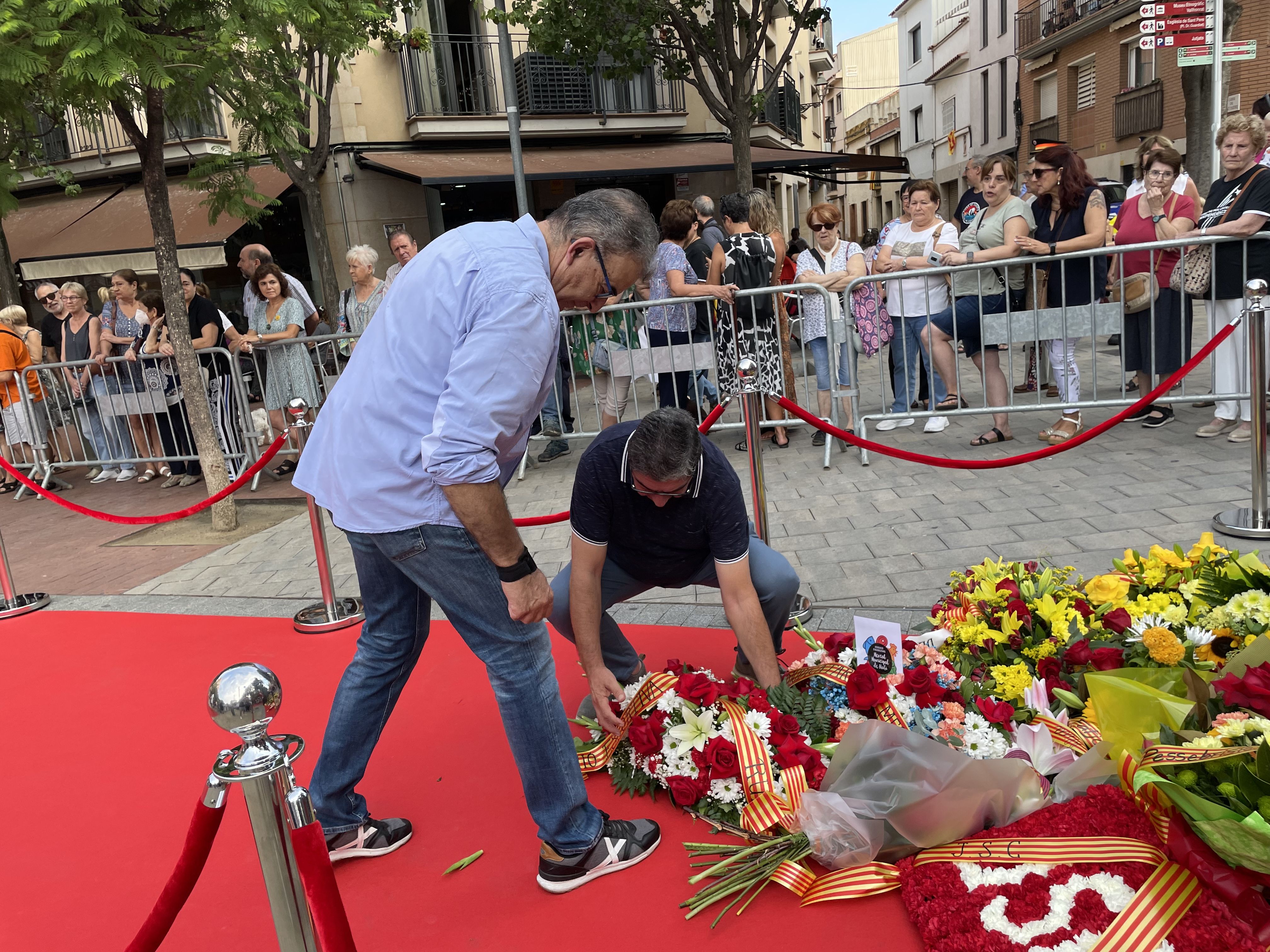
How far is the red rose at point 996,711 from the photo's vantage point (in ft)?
8.82

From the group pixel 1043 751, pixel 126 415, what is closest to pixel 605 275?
pixel 1043 751

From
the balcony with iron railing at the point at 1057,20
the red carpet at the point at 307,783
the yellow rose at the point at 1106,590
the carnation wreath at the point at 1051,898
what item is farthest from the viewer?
the balcony with iron railing at the point at 1057,20

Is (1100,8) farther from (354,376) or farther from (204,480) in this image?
(354,376)

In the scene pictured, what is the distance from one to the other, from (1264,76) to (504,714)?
26.4 metres

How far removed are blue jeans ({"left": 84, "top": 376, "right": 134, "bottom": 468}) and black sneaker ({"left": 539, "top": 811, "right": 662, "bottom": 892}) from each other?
7.24 meters

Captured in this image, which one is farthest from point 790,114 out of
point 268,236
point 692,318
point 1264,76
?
point 692,318

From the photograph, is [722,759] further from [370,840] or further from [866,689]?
[370,840]

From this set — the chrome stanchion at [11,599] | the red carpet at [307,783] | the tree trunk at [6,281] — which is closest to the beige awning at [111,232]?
the tree trunk at [6,281]

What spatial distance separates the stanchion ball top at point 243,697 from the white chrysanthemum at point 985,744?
1.82 m

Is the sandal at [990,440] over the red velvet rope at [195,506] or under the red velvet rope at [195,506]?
under

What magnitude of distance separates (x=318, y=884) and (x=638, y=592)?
6.49 ft

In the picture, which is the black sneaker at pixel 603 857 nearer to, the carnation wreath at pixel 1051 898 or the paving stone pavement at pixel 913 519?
the carnation wreath at pixel 1051 898

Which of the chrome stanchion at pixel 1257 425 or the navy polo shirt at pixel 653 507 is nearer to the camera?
the navy polo shirt at pixel 653 507

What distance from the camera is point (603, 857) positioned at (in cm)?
263
